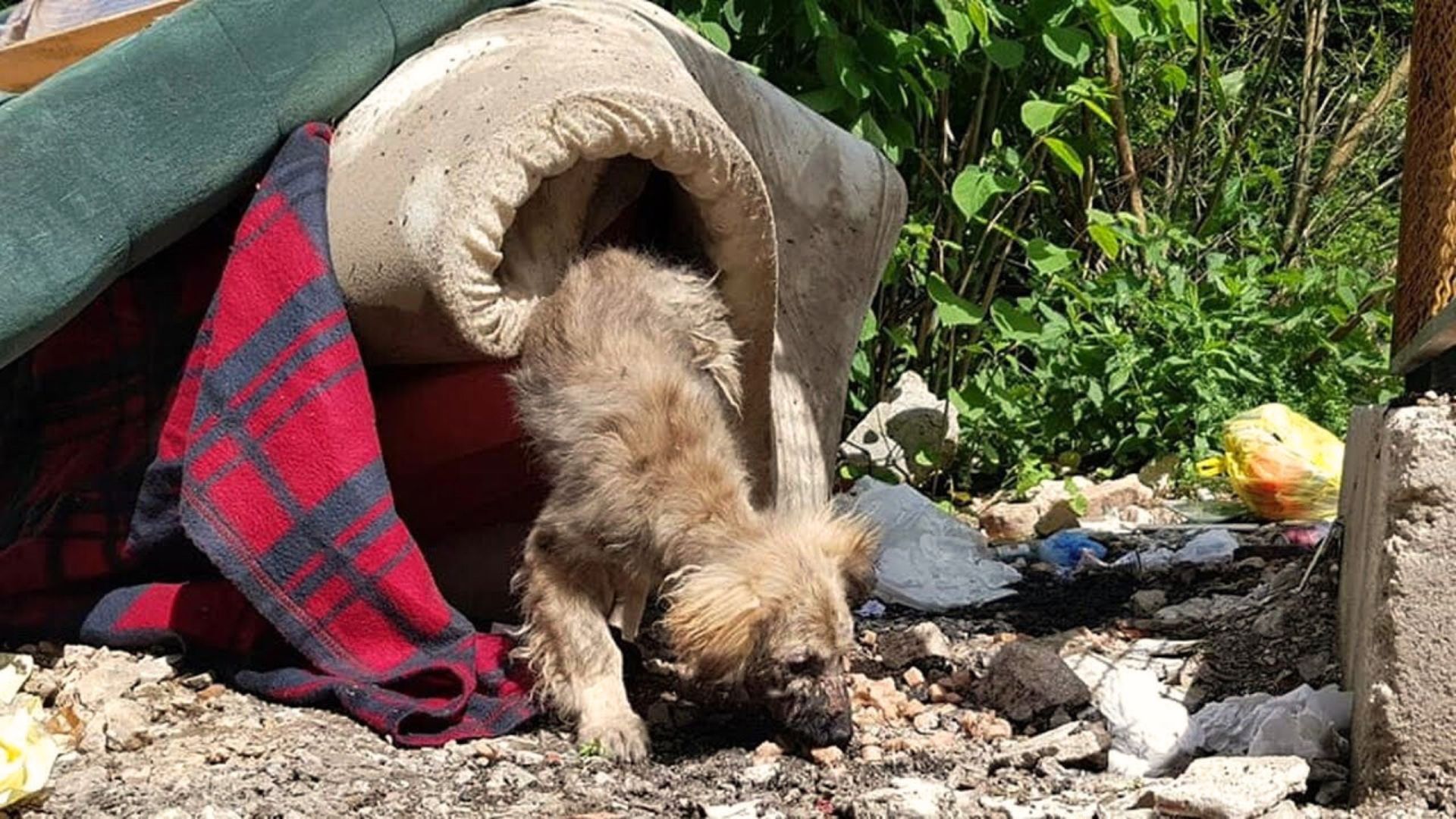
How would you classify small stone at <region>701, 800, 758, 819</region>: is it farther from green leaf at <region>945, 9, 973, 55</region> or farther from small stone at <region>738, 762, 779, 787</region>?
green leaf at <region>945, 9, 973, 55</region>

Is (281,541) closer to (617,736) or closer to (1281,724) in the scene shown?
(617,736)

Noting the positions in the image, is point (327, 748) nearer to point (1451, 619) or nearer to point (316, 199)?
point (316, 199)

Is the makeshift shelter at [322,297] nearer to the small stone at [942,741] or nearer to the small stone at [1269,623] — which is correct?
the small stone at [942,741]

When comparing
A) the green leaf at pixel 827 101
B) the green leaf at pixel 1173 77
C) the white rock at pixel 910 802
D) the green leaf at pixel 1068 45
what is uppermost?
the green leaf at pixel 1068 45

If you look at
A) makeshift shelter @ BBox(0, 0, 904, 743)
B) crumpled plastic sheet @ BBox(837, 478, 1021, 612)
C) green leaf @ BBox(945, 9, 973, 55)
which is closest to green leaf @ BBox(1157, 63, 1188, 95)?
green leaf @ BBox(945, 9, 973, 55)

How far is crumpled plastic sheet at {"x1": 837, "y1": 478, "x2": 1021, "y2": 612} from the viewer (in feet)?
16.4

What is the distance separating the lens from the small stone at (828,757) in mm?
3648

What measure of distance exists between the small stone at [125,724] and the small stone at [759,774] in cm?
128

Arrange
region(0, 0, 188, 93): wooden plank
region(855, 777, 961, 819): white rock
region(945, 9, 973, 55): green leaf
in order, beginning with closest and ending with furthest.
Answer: region(855, 777, 961, 819): white rock, region(0, 0, 188, 93): wooden plank, region(945, 9, 973, 55): green leaf

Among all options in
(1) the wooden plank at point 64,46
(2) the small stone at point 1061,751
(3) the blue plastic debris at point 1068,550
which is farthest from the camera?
(3) the blue plastic debris at point 1068,550

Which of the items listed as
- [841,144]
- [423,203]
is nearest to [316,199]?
[423,203]

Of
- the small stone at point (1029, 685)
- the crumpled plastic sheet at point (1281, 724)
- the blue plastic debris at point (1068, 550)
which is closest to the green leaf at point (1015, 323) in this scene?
the blue plastic debris at point (1068, 550)

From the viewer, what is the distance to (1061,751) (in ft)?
11.5

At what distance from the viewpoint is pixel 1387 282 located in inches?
286
